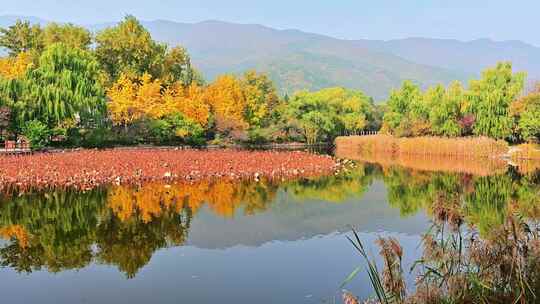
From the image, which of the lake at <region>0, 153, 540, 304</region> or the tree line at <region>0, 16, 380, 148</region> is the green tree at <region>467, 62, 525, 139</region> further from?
the lake at <region>0, 153, 540, 304</region>

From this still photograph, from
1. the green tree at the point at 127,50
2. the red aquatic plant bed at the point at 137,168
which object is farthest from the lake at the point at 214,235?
the green tree at the point at 127,50

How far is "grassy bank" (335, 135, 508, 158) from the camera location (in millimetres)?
43281

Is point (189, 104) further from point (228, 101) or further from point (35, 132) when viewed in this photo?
point (35, 132)

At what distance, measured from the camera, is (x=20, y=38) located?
175ft

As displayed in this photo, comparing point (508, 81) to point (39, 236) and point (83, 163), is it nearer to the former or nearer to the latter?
point (83, 163)

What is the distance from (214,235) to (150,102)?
112 feet

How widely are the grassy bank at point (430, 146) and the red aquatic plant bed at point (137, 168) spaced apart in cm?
1642

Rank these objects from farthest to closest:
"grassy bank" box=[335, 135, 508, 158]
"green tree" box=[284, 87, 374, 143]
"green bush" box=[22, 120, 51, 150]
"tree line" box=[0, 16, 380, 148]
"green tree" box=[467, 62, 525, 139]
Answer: "green tree" box=[284, 87, 374, 143]
"green tree" box=[467, 62, 525, 139]
"grassy bank" box=[335, 135, 508, 158]
"tree line" box=[0, 16, 380, 148]
"green bush" box=[22, 120, 51, 150]

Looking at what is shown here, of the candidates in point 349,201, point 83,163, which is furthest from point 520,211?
point 83,163

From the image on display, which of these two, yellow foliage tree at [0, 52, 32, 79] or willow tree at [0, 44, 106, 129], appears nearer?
willow tree at [0, 44, 106, 129]

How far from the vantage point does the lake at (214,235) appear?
963 cm

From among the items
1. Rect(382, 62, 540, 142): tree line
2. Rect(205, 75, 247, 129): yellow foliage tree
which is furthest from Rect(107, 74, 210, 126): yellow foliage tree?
Rect(382, 62, 540, 142): tree line

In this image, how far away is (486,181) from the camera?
26.2 metres

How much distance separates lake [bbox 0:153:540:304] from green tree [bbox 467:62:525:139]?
23.2 meters
